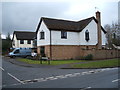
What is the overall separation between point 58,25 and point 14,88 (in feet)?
76.0

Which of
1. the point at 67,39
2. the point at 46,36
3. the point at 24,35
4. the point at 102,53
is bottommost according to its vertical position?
the point at 102,53

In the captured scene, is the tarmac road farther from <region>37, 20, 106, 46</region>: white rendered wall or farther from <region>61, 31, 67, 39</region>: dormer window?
<region>61, 31, 67, 39</region>: dormer window

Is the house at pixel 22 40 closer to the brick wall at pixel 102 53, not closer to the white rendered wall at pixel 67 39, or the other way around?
the white rendered wall at pixel 67 39

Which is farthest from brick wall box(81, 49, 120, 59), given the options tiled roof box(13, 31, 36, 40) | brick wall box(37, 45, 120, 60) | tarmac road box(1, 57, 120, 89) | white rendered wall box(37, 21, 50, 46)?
Result: tiled roof box(13, 31, 36, 40)

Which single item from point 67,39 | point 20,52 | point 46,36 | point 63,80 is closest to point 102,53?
point 67,39

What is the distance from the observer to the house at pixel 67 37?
29.2m

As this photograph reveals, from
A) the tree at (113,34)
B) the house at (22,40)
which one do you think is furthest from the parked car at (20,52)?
the tree at (113,34)

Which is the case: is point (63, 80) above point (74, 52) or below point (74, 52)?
below

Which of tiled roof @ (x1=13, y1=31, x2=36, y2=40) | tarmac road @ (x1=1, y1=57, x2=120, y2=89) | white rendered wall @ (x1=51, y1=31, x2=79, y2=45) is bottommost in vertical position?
tarmac road @ (x1=1, y1=57, x2=120, y2=89)

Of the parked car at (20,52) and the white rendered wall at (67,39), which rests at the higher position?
the white rendered wall at (67,39)

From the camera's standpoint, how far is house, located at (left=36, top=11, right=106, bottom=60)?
2919 cm

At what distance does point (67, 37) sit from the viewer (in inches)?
1206

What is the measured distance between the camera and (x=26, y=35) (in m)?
55.3

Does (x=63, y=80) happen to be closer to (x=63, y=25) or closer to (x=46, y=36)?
(x=46, y=36)
